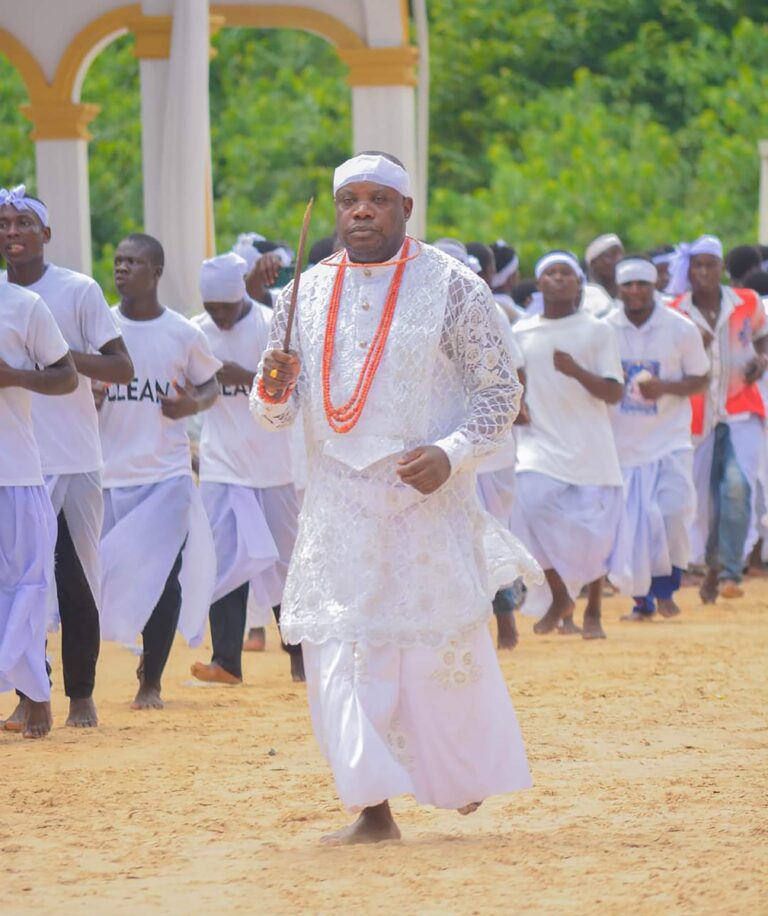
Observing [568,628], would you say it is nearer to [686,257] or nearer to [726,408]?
[726,408]

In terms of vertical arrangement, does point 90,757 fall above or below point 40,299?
below

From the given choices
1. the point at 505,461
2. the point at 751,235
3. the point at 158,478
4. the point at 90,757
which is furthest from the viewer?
the point at 751,235

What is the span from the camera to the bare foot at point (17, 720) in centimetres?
892

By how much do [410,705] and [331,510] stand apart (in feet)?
2.08

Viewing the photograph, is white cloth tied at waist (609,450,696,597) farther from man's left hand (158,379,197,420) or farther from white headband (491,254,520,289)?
man's left hand (158,379,197,420)

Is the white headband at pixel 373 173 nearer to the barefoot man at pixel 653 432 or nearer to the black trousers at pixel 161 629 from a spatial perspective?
the black trousers at pixel 161 629

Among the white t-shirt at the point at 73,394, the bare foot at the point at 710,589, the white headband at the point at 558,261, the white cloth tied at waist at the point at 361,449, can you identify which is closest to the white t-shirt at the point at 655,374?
the white headband at the point at 558,261

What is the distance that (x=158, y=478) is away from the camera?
1004 centimetres

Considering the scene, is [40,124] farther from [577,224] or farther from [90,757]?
[577,224]

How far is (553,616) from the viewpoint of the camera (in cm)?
1283

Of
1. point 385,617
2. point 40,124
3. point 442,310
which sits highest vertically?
point 40,124

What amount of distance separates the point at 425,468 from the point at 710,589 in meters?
8.54

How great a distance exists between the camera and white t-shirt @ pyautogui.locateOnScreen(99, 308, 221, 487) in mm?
9930

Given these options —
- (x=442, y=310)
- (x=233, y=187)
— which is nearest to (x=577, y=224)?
(x=233, y=187)
